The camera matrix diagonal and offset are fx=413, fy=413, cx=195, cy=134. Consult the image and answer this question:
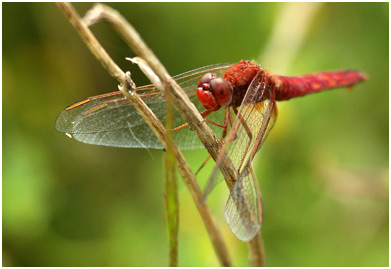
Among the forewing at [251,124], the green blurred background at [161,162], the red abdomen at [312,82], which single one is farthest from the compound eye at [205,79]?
the green blurred background at [161,162]

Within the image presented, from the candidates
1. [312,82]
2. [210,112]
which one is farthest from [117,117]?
[312,82]

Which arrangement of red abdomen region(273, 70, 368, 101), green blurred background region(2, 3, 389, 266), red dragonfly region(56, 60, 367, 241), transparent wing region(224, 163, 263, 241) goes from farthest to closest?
green blurred background region(2, 3, 389, 266), red abdomen region(273, 70, 368, 101), red dragonfly region(56, 60, 367, 241), transparent wing region(224, 163, 263, 241)

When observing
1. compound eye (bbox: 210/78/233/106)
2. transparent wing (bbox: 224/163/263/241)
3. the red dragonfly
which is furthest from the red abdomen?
transparent wing (bbox: 224/163/263/241)

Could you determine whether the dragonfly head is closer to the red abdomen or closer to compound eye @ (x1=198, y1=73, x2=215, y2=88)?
compound eye @ (x1=198, y1=73, x2=215, y2=88)

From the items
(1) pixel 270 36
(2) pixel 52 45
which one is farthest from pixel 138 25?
(1) pixel 270 36

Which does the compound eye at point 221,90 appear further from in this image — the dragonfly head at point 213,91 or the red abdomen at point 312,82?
the red abdomen at point 312,82

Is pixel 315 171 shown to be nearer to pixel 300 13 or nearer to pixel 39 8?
pixel 300 13

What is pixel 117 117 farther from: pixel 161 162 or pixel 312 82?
pixel 312 82
